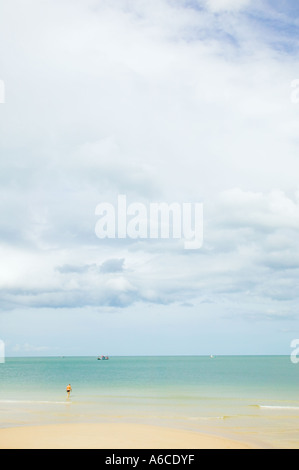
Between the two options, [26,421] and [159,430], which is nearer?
[159,430]

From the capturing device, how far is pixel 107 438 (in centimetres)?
2098

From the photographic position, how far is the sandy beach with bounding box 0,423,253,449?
19391 mm

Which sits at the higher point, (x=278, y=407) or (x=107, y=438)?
(x=278, y=407)

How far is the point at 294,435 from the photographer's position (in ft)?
79.7

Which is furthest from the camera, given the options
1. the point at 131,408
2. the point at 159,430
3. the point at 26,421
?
the point at 131,408

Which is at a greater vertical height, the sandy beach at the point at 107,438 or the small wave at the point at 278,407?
the small wave at the point at 278,407

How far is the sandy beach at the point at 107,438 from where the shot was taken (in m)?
19.4

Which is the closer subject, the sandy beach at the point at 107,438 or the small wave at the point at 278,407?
the sandy beach at the point at 107,438

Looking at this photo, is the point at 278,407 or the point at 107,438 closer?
the point at 107,438

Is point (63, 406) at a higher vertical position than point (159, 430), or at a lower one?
higher
